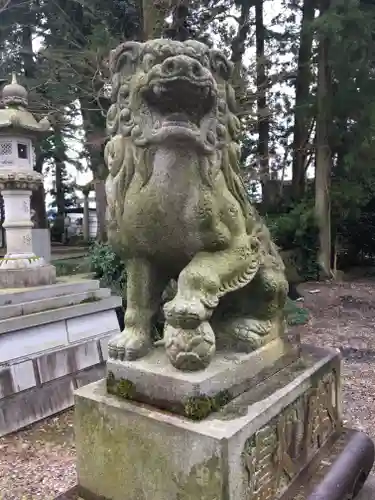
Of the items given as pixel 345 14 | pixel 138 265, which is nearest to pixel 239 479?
pixel 138 265

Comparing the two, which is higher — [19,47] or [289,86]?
[19,47]

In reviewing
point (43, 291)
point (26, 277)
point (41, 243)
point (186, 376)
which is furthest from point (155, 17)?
point (186, 376)

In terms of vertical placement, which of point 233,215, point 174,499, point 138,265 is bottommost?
point 174,499

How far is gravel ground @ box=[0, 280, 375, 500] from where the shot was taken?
2604 mm

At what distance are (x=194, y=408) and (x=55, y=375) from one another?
2.42 meters

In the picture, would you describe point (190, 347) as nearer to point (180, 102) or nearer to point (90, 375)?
point (180, 102)

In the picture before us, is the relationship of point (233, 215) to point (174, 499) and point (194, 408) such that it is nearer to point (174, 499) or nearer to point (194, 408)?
point (194, 408)

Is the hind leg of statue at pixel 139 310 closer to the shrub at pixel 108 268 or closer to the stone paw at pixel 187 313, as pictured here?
the stone paw at pixel 187 313

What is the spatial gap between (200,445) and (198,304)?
479mm

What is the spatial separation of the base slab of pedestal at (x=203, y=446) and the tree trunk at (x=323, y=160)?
771 cm

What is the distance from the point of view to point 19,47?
10.3 metres

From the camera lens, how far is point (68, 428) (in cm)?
330

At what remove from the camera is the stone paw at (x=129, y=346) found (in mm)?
1791

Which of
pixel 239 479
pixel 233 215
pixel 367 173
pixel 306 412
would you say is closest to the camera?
pixel 239 479
